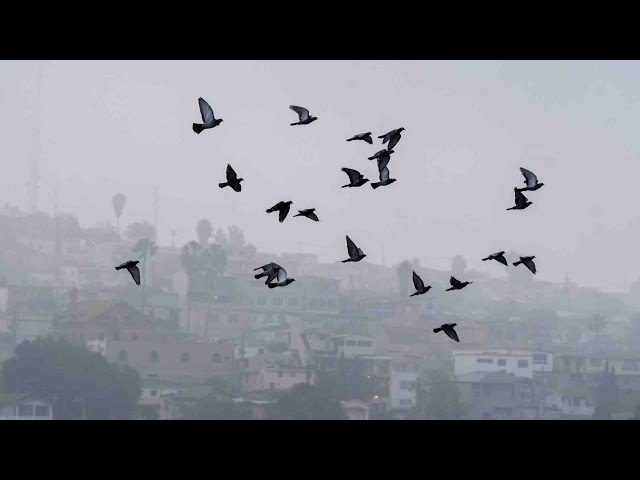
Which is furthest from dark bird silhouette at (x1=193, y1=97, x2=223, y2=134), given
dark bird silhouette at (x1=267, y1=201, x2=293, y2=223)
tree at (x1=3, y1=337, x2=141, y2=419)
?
tree at (x1=3, y1=337, x2=141, y2=419)

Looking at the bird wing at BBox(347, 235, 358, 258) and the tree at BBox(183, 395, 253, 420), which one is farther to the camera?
the tree at BBox(183, 395, 253, 420)

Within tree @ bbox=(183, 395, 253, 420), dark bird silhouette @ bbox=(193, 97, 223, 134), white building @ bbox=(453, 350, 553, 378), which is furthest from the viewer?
white building @ bbox=(453, 350, 553, 378)

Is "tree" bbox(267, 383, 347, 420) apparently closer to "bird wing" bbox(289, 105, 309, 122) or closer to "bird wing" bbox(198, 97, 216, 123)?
"bird wing" bbox(289, 105, 309, 122)

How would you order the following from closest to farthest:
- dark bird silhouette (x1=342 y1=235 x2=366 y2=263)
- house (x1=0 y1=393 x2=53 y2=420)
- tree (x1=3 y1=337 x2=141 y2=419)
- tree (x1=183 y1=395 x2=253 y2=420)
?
dark bird silhouette (x1=342 y1=235 x2=366 y2=263), house (x1=0 y1=393 x2=53 y2=420), tree (x1=183 y1=395 x2=253 y2=420), tree (x1=3 y1=337 x2=141 y2=419)

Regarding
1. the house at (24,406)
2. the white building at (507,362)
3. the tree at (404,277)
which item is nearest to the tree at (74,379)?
the house at (24,406)

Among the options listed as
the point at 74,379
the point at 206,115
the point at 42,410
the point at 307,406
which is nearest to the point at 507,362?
the point at 307,406

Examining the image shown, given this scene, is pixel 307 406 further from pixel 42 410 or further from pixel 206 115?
pixel 206 115

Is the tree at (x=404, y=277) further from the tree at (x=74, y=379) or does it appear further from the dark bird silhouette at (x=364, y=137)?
the dark bird silhouette at (x=364, y=137)
